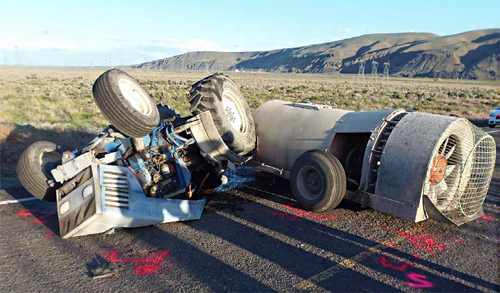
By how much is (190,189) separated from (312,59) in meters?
189

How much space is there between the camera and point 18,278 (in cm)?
361

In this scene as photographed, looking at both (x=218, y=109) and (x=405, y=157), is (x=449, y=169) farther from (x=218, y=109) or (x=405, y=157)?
(x=218, y=109)

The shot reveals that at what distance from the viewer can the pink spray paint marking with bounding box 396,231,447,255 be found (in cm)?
452

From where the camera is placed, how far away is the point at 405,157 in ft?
16.1

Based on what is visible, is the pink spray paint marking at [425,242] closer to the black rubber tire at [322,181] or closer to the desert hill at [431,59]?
the black rubber tire at [322,181]

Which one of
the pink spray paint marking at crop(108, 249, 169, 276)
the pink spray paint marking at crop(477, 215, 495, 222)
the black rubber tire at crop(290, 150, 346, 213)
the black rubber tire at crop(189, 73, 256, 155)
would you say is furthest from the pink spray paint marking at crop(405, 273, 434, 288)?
the black rubber tire at crop(189, 73, 256, 155)

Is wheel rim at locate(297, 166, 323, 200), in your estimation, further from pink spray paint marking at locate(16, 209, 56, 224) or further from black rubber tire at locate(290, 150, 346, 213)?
pink spray paint marking at locate(16, 209, 56, 224)

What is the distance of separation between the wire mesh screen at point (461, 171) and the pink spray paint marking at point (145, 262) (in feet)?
11.2

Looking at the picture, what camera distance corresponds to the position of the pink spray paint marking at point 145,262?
12.5ft

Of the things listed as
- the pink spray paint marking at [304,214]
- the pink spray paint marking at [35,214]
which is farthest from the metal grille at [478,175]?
the pink spray paint marking at [35,214]

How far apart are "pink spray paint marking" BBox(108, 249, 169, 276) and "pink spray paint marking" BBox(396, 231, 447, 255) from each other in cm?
294

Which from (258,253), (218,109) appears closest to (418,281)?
(258,253)

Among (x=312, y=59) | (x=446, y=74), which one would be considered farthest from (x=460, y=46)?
(x=312, y=59)

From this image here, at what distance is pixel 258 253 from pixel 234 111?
3.59 m
